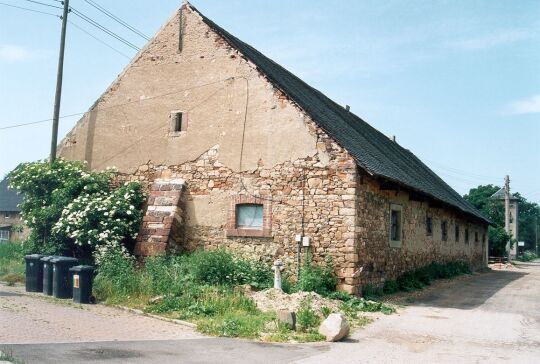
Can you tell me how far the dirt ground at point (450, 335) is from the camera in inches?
311

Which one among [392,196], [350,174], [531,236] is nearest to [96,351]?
[350,174]

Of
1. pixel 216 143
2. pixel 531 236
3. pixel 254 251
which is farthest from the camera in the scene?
pixel 531 236

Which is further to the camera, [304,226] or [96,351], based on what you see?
[304,226]

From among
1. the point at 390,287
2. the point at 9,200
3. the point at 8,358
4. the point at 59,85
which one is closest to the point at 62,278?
the point at 8,358

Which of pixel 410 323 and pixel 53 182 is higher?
pixel 53 182

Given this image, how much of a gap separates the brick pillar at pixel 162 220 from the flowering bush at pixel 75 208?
522 millimetres

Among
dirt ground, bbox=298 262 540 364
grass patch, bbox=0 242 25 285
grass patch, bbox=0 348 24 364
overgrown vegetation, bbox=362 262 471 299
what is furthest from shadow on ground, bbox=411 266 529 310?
grass patch, bbox=0 242 25 285

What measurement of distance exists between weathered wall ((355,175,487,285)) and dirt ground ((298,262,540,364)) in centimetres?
138

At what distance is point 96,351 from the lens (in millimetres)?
7434

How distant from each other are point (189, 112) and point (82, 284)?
595cm

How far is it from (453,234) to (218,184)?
13.5m

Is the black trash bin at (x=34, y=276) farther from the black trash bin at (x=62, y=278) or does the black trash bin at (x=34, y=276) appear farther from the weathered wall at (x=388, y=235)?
the weathered wall at (x=388, y=235)

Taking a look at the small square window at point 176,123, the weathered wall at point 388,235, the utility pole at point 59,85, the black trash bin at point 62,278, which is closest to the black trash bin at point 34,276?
the black trash bin at point 62,278

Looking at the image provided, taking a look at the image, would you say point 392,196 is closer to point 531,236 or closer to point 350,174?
point 350,174
